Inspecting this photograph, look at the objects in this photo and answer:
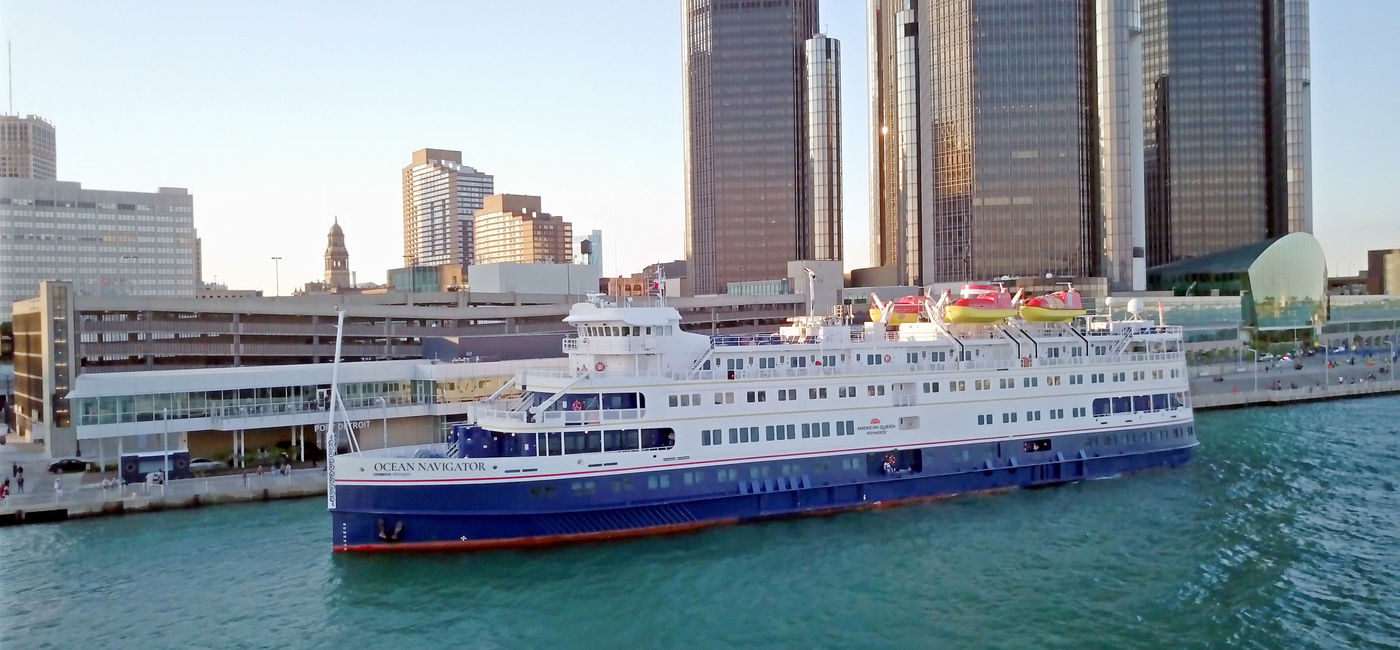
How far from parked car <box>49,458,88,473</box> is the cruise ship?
61.5ft

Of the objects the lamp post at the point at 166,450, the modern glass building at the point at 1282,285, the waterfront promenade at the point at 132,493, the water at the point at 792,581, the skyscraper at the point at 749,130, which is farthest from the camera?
the skyscraper at the point at 749,130

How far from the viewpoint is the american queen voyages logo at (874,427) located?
3641 cm

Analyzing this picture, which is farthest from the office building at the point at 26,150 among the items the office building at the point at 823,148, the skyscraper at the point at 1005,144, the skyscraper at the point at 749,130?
the skyscraper at the point at 1005,144

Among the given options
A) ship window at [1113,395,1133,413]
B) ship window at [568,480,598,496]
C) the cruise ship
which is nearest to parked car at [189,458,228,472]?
the cruise ship

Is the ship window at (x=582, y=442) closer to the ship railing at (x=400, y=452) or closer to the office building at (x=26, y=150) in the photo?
the ship railing at (x=400, y=452)

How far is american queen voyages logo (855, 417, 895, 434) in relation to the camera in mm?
36406

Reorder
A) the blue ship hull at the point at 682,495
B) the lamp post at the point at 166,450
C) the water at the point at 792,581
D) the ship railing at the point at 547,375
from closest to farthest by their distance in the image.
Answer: the water at the point at 792,581 → the blue ship hull at the point at 682,495 → the ship railing at the point at 547,375 → the lamp post at the point at 166,450

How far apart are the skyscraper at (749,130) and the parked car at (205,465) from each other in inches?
3936

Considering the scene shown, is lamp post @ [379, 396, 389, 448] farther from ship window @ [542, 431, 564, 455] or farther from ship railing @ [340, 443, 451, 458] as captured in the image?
ship window @ [542, 431, 564, 455]

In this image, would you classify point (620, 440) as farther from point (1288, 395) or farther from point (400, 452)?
point (1288, 395)

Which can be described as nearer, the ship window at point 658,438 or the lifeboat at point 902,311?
the ship window at point 658,438

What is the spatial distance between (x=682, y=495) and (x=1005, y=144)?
3352 inches

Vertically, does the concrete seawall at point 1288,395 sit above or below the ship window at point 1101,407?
below

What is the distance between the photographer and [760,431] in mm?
34812
